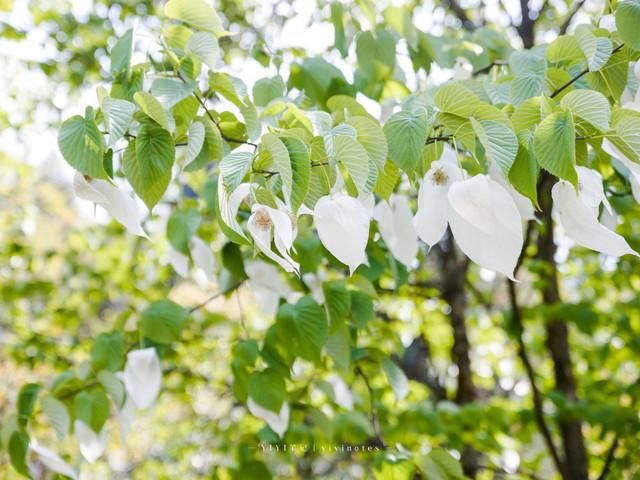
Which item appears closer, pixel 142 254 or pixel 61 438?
pixel 61 438

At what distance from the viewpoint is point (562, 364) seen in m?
1.71

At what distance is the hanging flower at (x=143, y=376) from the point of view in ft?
2.84

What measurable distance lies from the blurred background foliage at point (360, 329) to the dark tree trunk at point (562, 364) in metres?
0.05

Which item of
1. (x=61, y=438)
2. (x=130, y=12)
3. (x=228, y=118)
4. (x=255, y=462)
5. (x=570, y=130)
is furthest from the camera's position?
(x=130, y=12)

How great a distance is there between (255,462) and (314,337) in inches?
16.0

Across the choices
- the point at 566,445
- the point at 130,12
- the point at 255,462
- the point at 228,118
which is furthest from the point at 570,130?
the point at 130,12

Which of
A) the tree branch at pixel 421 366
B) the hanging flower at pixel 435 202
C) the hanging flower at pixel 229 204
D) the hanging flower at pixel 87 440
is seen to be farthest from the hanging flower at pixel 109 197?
the tree branch at pixel 421 366

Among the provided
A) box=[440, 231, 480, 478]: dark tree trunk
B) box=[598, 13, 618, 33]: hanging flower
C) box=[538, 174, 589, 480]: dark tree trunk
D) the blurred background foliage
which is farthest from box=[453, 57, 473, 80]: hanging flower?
box=[440, 231, 480, 478]: dark tree trunk

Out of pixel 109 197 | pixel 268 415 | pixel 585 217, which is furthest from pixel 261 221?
pixel 268 415

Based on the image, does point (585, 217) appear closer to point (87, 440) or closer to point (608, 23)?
point (608, 23)

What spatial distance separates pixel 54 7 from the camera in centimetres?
201

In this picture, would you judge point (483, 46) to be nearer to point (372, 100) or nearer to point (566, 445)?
point (372, 100)

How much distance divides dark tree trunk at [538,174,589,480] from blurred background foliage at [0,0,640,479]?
0.05m

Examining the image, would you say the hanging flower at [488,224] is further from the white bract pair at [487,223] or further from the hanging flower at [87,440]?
the hanging flower at [87,440]
